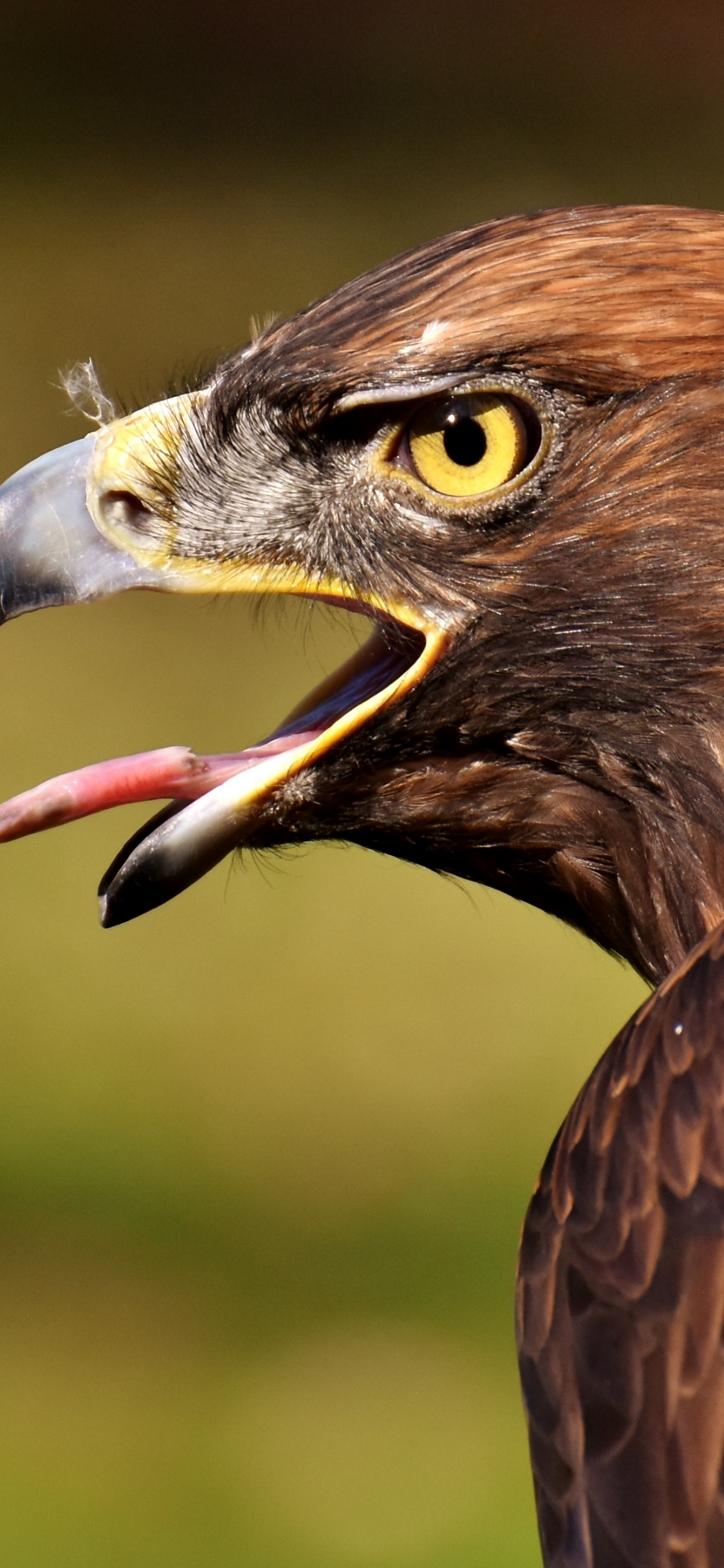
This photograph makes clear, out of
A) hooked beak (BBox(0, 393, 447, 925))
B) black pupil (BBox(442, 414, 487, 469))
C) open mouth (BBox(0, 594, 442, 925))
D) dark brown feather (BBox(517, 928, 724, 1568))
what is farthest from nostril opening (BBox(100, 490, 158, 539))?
dark brown feather (BBox(517, 928, 724, 1568))

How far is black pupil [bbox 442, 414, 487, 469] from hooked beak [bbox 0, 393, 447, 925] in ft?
0.49

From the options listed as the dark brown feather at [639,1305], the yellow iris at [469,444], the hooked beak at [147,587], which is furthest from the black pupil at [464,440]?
the dark brown feather at [639,1305]

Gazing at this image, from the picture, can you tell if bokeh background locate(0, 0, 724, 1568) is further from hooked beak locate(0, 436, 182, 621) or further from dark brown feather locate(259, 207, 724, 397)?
dark brown feather locate(259, 207, 724, 397)

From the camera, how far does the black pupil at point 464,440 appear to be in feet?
5.67

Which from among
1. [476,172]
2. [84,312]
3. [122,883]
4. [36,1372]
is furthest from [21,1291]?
[476,172]

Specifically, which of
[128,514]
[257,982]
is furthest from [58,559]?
[257,982]

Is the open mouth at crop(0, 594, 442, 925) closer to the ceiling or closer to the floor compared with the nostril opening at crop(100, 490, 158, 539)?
closer to the floor

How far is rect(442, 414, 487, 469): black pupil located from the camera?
1.73m

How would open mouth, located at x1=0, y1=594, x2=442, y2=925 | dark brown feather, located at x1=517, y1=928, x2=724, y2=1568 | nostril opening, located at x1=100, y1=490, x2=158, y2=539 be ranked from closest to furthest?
1. dark brown feather, located at x1=517, y1=928, x2=724, y2=1568
2. open mouth, located at x1=0, y1=594, x2=442, y2=925
3. nostril opening, located at x1=100, y1=490, x2=158, y2=539

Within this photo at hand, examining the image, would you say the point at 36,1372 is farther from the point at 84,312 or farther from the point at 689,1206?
the point at 84,312

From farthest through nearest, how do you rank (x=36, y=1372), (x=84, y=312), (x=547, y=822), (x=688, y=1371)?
(x=84, y=312) < (x=36, y=1372) < (x=547, y=822) < (x=688, y=1371)

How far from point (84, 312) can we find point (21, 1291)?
16.3 feet

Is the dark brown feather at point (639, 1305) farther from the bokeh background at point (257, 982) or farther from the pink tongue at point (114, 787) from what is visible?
the bokeh background at point (257, 982)

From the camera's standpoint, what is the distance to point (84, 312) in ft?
28.2
